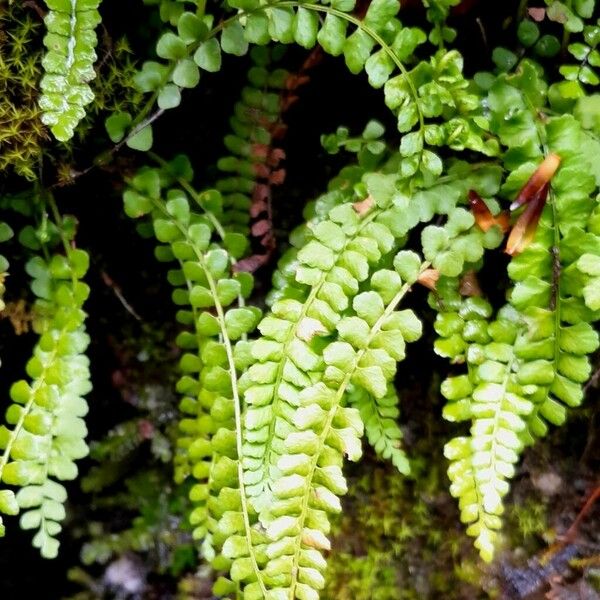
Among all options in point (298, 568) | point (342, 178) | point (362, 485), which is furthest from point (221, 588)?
point (342, 178)

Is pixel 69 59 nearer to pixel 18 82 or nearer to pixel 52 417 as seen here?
pixel 18 82

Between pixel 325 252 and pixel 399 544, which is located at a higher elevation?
pixel 325 252

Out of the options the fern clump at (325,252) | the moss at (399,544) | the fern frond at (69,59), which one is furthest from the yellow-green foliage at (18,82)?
the moss at (399,544)

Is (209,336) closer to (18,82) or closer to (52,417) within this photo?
(52,417)

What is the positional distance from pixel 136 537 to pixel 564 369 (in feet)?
4.71

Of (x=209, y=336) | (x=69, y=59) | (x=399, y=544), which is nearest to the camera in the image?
(x=69, y=59)

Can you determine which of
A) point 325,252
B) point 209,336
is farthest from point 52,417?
point 325,252

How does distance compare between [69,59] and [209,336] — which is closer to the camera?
[69,59]

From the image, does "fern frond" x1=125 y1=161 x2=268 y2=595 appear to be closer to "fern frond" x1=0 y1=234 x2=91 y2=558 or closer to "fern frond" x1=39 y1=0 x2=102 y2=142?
"fern frond" x1=0 y1=234 x2=91 y2=558

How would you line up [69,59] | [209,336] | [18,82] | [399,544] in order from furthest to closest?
[399,544] → [209,336] → [18,82] → [69,59]

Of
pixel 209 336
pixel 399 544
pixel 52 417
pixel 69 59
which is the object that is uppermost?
pixel 69 59

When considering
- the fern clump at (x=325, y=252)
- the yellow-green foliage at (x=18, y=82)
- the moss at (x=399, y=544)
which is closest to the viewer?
the fern clump at (x=325, y=252)

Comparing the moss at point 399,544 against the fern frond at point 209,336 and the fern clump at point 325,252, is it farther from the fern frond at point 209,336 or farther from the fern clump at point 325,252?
the fern frond at point 209,336

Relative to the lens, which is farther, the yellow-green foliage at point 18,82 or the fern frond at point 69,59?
the yellow-green foliage at point 18,82
